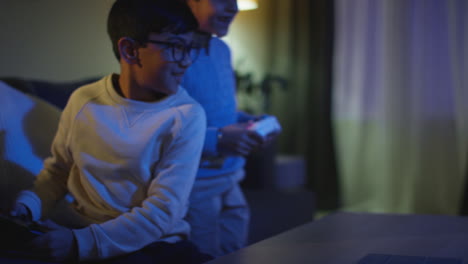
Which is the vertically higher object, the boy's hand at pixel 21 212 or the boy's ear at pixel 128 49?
the boy's ear at pixel 128 49

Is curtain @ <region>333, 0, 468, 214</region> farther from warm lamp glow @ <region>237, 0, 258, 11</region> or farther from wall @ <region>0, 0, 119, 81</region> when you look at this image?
wall @ <region>0, 0, 119, 81</region>

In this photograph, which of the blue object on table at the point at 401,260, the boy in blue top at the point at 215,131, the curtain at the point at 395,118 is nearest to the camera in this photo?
the blue object on table at the point at 401,260

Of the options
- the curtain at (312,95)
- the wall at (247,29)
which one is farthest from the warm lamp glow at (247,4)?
the curtain at (312,95)

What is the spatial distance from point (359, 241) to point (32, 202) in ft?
1.47

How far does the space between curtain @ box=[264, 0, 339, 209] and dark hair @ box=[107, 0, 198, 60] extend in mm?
1729

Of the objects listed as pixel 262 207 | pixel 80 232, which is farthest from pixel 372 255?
pixel 262 207

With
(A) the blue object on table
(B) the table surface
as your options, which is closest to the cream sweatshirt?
(B) the table surface

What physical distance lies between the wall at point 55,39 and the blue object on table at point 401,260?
424 mm

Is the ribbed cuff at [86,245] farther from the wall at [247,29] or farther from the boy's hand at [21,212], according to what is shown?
the wall at [247,29]

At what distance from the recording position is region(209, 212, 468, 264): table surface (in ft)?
1.96

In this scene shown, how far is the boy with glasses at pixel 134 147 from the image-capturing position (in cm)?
63

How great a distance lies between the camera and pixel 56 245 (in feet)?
1.92

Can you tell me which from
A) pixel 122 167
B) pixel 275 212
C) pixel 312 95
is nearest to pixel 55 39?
pixel 122 167

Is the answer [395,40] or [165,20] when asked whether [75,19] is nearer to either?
[165,20]
